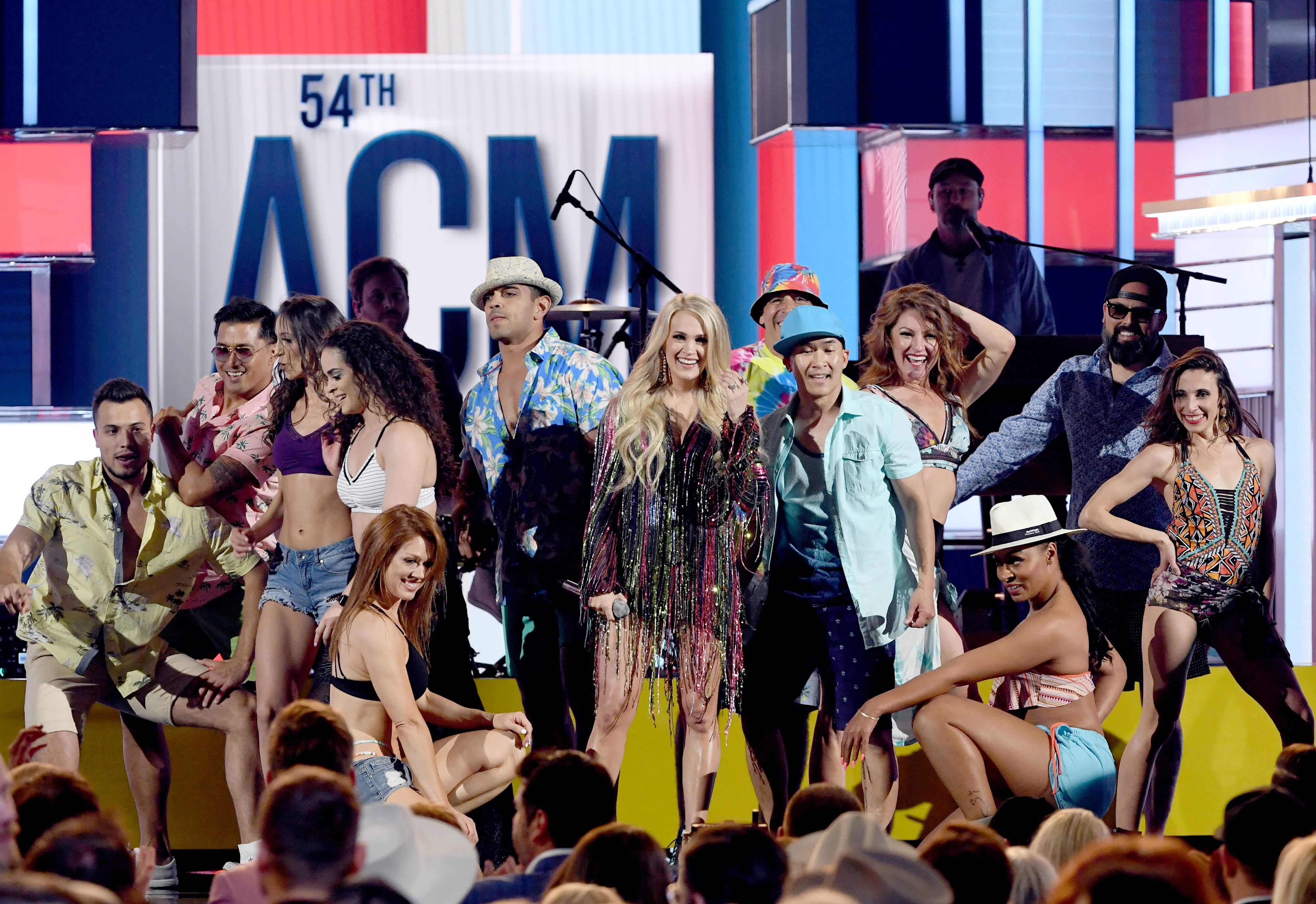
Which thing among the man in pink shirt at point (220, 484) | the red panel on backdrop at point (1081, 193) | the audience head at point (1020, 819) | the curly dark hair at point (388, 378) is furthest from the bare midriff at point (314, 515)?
the red panel on backdrop at point (1081, 193)

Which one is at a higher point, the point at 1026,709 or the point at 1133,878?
the point at 1133,878

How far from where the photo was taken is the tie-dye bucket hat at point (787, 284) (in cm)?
497

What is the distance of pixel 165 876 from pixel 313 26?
515 centimetres

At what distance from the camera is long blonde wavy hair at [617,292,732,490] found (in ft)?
13.9

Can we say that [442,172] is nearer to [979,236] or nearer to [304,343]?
[979,236]

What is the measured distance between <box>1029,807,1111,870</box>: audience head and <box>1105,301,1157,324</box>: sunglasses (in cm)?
311

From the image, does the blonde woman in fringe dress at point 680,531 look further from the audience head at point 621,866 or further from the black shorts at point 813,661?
the audience head at point 621,866

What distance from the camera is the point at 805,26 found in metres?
6.95

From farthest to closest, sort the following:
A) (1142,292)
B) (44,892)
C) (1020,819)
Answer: (1142,292), (1020,819), (44,892)

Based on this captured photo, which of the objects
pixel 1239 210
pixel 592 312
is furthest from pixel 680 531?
pixel 1239 210

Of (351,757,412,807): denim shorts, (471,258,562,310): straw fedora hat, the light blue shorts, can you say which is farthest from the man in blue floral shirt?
the light blue shorts

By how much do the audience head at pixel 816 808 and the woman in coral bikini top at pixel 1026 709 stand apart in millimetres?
1057

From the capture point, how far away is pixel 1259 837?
8.88 ft

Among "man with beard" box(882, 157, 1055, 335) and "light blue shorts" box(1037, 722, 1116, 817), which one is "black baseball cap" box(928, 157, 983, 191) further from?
"light blue shorts" box(1037, 722, 1116, 817)
